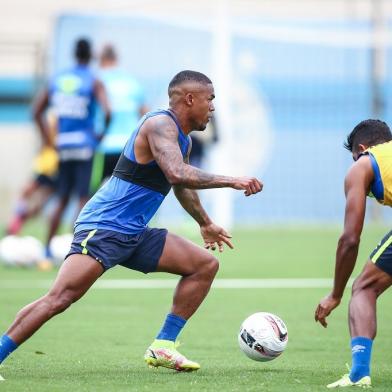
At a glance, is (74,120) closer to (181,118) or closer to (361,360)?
(181,118)

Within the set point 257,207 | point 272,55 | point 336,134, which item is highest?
point 272,55

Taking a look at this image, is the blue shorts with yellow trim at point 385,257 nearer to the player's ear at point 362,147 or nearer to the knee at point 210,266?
the player's ear at point 362,147

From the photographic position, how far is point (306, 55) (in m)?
25.2

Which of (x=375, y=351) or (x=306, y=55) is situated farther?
(x=306, y=55)

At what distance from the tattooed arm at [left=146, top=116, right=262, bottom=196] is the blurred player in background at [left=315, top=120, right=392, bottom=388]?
→ 1.95ft

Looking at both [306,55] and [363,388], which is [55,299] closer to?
[363,388]

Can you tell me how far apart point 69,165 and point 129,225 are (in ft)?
25.2

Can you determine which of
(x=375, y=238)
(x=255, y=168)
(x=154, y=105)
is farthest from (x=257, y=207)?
(x=375, y=238)

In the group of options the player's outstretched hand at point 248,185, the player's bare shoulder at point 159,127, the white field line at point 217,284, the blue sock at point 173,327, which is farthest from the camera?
the white field line at point 217,284

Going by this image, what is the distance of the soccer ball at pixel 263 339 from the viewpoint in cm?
704

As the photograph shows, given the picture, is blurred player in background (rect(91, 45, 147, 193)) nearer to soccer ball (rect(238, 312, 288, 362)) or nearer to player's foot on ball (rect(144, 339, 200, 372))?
player's foot on ball (rect(144, 339, 200, 372))

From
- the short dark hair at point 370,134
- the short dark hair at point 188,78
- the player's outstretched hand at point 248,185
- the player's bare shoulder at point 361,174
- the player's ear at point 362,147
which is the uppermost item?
the short dark hair at point 188,78

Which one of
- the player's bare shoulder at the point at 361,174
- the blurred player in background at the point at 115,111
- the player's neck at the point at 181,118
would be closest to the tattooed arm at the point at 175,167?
the player's neck at the point at 181,118

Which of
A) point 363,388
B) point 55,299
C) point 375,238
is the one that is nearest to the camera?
point 363,388
